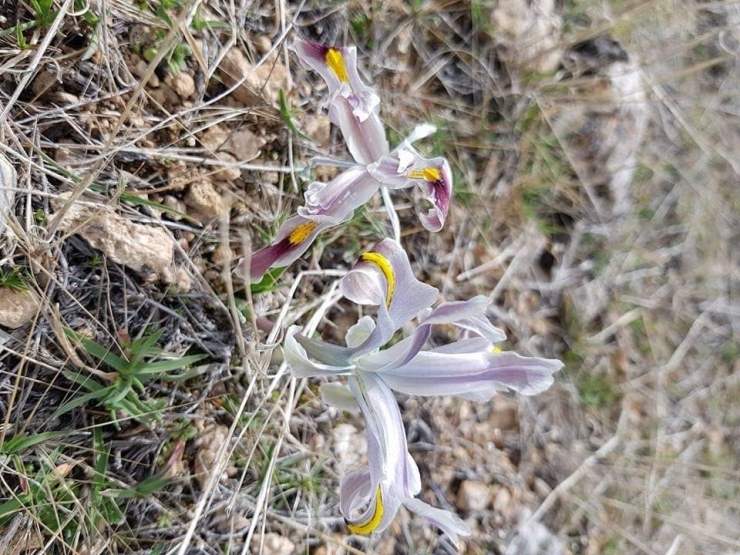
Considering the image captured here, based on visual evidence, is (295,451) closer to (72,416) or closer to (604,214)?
(72,416)

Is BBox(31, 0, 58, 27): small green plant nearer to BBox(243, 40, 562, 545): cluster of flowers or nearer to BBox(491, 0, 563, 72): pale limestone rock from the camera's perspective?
BBox(243, 40, 562, 545): cluster of flowers

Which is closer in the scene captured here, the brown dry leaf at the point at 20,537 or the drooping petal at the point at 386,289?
the drooping petal at the point at 386,289

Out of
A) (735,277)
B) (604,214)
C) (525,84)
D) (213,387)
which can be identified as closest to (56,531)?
(213,387)

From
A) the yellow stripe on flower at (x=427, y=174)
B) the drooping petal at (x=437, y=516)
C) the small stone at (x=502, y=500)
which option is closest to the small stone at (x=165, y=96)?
the yellow stripe on flower at (x=427, y=174)

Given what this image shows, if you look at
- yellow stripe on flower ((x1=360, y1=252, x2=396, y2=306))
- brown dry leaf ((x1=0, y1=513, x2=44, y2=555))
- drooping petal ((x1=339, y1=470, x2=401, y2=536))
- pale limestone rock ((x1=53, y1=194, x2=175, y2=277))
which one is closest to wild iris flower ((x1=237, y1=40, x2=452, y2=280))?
yellow stripe on flower ((x1=360, y1=252, x2=396, y2=306))

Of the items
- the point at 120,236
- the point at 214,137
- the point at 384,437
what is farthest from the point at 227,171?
the point at 384,437

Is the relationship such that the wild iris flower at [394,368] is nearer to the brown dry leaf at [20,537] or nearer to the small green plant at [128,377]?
the small green plant at [128,377]
